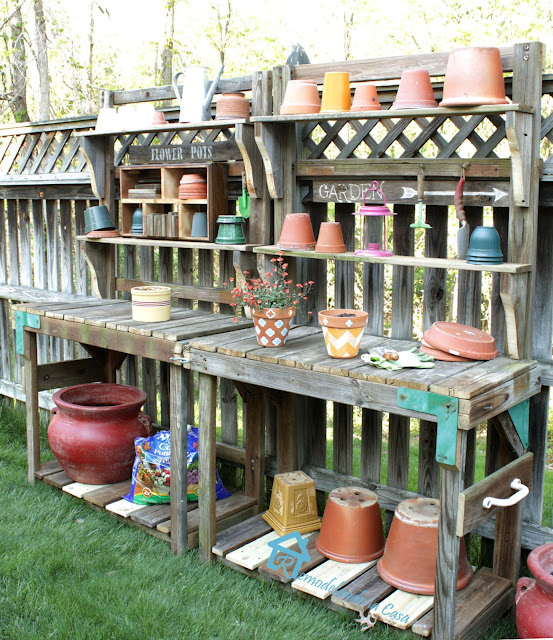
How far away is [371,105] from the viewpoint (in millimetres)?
3055

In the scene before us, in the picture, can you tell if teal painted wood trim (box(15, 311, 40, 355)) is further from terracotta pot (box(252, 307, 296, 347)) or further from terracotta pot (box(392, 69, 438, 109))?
terracotta pot (box(392, 69, 438, 109))

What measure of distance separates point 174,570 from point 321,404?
112cm

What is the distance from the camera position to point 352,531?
312 cm

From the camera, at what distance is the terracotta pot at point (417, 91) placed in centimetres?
288

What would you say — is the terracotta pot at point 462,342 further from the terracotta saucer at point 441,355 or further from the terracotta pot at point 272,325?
the terracotta pot at point 272,325

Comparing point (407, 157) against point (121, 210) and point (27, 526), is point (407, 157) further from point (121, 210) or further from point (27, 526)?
point (27, 526)

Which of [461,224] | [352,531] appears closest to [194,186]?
[461,224]

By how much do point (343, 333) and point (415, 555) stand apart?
934 millimetres

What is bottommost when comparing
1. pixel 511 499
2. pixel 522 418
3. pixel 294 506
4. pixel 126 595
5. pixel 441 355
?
pixel 126 595

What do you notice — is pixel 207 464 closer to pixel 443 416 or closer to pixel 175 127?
pixel 443 416

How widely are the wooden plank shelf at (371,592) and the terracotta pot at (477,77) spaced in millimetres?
1913

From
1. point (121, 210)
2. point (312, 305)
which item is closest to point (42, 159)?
point (121, 210)

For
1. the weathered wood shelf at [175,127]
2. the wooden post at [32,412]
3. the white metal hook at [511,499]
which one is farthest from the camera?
the wooden post at [32,412]

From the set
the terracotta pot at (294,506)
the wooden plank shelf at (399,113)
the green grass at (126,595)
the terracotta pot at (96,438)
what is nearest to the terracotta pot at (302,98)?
the wooden plank shelf at (399,113)
